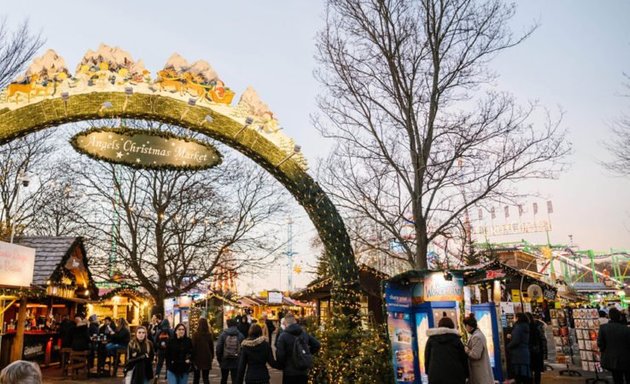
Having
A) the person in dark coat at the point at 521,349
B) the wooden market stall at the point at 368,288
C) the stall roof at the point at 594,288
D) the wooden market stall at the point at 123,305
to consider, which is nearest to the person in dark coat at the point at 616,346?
the person in dark coat at the point at 521,349

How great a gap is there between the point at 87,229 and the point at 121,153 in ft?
44.4

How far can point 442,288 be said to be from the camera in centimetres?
890

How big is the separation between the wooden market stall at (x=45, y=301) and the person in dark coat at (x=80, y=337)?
1.35 metres

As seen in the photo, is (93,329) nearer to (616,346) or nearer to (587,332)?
(616,346)

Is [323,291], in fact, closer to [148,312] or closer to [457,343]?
[148,312]

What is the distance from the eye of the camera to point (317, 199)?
370 inches

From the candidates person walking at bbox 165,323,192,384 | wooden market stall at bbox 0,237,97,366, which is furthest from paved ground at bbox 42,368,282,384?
person walking at bbox 165,323,192,384

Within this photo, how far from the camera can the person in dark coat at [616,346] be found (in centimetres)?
813

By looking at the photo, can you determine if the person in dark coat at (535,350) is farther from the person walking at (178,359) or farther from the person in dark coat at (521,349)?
the person walking at (178,359)

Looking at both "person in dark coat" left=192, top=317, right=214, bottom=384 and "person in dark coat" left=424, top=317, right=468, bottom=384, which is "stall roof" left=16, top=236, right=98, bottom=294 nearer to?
"person in dark coat" left=192, top=317, right=214, bottom=384

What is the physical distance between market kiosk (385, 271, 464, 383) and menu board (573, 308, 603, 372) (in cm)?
573

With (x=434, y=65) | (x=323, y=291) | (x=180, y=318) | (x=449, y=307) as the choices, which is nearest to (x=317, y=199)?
(x=449, y=307)

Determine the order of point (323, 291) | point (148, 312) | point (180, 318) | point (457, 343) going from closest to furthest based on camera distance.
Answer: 1. point (457, 343)
2. point (180, 318)
3. point (323, 291)
4. point (148, 312)

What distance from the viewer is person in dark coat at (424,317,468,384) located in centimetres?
572
